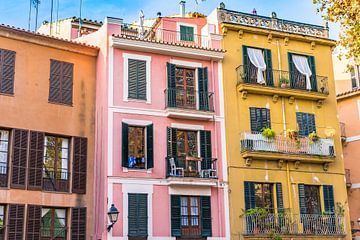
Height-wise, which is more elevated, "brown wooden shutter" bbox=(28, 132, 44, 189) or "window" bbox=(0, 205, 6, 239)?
"brown wooden shutter" bbox=(28, 132, 44, 189)

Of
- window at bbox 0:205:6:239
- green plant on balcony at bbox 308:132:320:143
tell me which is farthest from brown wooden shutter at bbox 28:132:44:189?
green plant on balcony at bbox 308:132:320:143

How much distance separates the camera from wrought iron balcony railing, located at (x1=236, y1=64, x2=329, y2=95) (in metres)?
26.5

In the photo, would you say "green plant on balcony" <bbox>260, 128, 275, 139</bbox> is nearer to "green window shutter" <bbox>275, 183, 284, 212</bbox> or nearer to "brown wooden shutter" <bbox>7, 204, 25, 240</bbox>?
"green window shutter" <bbox>275, 183, 284, 212</bbox>

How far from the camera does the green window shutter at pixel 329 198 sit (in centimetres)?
2633

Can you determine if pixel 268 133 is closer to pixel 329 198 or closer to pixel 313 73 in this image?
pixel 329 198

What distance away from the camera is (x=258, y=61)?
27172mm

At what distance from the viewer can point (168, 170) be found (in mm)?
23641

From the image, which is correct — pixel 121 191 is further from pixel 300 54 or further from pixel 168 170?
pixel 300 54

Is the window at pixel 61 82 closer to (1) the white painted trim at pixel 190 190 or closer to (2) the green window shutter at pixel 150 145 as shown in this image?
(2) the green window shutter at pixel 150 145

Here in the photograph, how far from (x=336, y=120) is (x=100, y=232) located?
13.2 metres

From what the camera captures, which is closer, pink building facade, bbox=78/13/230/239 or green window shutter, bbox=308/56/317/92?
pink building facade, bbox=78/13/230/239

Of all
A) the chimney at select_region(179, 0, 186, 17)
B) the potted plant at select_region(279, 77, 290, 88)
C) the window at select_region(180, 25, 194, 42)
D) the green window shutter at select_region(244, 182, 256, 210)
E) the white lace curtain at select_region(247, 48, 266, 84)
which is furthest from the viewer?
the chimney at select_region(179, 0, 186, 17)

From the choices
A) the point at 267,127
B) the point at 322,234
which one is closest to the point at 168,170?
the point at 267,127

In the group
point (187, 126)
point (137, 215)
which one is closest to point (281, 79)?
point (187, 126)
